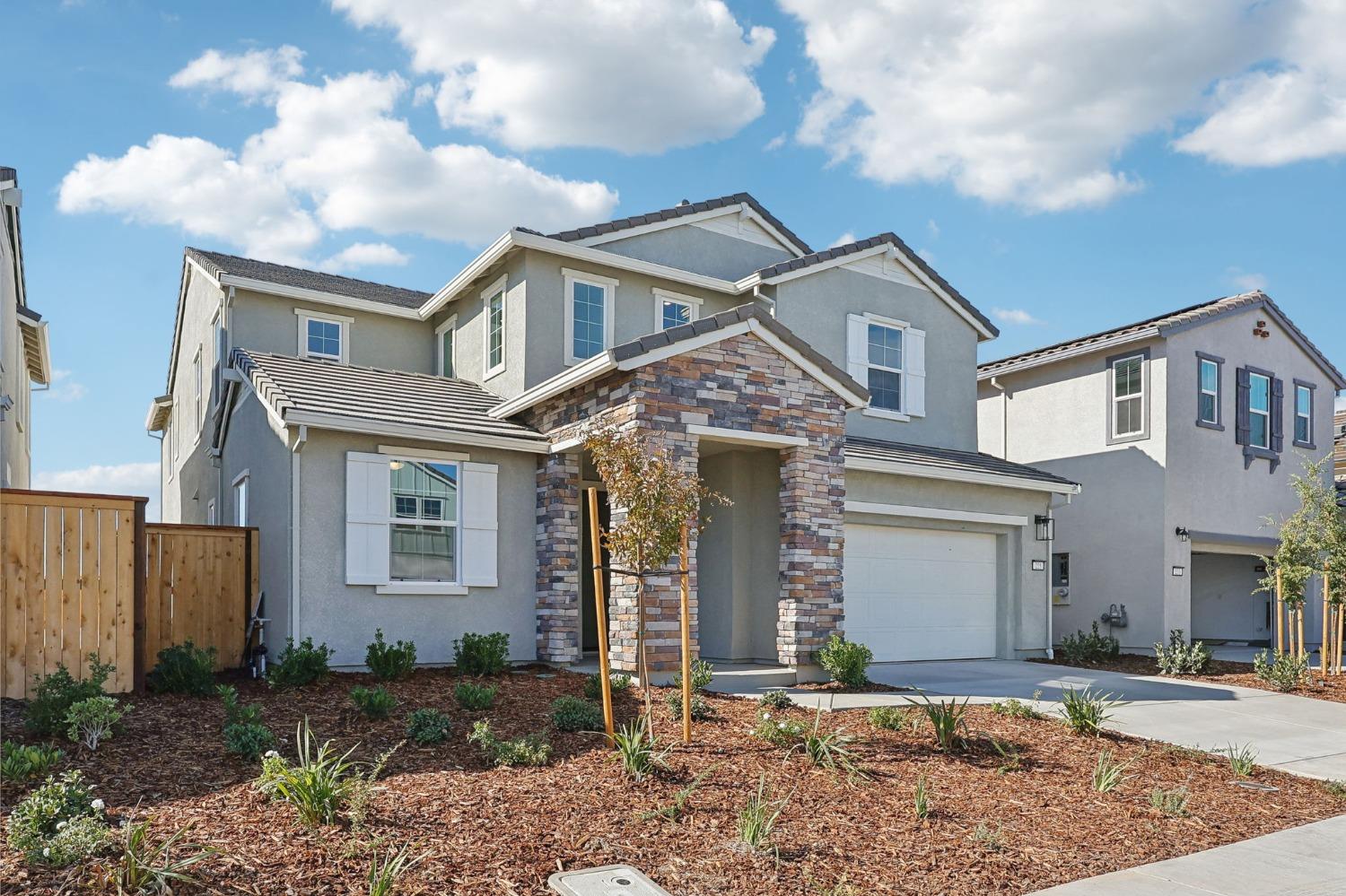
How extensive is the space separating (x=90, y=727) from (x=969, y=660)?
42.1 ft

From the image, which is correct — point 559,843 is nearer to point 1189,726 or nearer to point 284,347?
point 1189,726

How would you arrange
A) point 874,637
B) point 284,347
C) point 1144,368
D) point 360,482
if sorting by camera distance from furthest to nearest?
point 1144,368 → point 284,347 → point 874,637 → point 360,482

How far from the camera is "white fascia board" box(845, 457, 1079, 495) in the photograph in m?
14.9

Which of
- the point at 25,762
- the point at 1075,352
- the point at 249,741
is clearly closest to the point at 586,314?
the point at 249,741

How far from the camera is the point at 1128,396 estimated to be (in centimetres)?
1938

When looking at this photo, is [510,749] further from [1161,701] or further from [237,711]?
[1161,701]

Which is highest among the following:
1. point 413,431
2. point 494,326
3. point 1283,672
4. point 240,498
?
point 494,326

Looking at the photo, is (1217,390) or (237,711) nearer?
(237,711)

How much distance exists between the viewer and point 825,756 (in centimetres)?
771

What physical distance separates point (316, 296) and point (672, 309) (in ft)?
21.0

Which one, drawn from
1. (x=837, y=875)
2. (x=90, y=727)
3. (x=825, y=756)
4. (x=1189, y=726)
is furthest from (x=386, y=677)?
(x=1189, y=726)

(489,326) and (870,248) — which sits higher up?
(870,248)

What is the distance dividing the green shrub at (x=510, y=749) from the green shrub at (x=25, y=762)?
2.74m

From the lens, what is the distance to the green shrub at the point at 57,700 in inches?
297
